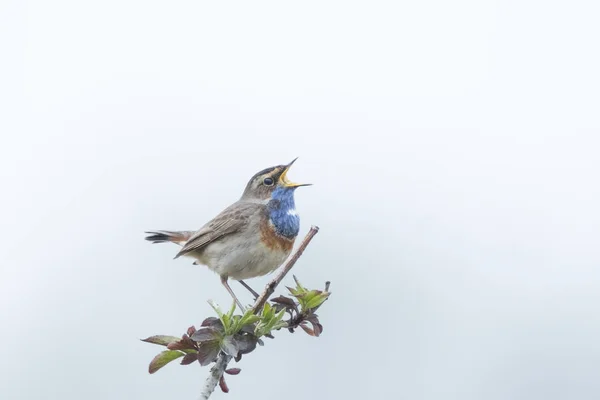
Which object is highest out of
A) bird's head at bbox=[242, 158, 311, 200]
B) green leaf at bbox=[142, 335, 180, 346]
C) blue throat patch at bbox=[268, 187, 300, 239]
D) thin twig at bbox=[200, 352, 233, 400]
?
bird's head at bbox=[242, 158, 311, 200]

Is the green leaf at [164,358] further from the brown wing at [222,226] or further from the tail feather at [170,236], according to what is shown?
the tail feather at [170,236]

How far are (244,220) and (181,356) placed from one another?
16.3ft

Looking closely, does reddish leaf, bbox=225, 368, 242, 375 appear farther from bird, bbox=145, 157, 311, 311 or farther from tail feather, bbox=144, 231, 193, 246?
tail feather, bbox=144, 231, 193, 246

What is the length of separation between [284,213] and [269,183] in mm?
387

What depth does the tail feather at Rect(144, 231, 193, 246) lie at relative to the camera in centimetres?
984

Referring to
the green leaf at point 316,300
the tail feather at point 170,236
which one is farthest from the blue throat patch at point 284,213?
the green leaf at point 316,300

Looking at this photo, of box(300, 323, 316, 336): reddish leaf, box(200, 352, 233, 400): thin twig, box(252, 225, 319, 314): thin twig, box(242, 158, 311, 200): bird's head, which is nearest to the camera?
box(200, 352, 233, 400): thin twig

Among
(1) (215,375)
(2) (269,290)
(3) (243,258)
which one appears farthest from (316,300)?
(3) (243,258)

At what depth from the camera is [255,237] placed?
8984mm

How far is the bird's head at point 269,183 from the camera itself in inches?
348

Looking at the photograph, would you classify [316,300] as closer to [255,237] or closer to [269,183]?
[255,237]

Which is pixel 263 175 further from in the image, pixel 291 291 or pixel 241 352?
pixel 241 352

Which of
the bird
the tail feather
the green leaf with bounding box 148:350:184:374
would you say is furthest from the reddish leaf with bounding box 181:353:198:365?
the tail feather

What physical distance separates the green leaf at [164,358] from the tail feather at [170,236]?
219 inches
